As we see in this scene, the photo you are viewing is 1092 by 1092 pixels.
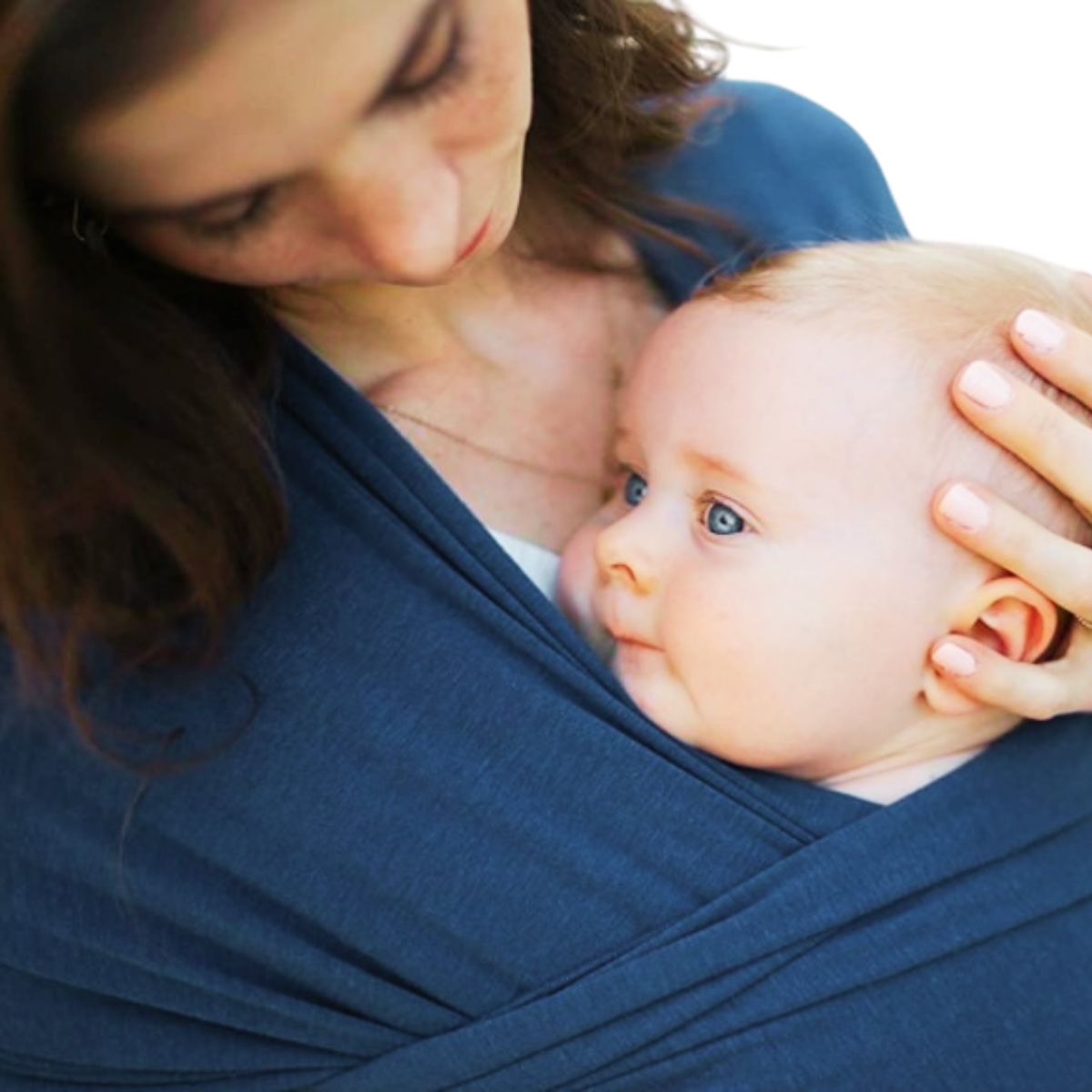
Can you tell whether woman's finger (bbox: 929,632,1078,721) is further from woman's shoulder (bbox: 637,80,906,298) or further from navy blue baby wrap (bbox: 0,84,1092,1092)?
woman's shoulder (bbox: 637,80,906,298)

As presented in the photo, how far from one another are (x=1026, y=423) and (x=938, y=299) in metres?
0.11

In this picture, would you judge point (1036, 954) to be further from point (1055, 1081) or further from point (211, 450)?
point (211, 450)

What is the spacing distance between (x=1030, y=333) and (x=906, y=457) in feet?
0.40

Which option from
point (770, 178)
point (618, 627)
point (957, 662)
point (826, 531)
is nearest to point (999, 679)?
point (957, 662)

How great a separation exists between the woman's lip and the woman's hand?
0.33 m

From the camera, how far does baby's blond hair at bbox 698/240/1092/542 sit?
121 cm

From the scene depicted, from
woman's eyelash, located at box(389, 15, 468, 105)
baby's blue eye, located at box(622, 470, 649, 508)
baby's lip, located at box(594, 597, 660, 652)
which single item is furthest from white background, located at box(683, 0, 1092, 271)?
woman's eyelash, located at box(389, 15, 468, 105)

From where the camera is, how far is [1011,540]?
1.16 meters

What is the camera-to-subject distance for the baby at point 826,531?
1180 millimetres

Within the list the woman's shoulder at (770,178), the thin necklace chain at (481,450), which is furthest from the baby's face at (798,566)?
the woman's shoulder at (770,178)

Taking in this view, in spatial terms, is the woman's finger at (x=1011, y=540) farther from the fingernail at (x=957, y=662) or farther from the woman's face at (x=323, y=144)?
the woman's face at (x=323, y=144)

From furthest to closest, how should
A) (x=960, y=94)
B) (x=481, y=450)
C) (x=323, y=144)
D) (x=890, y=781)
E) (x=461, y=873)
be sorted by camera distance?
(x=960, y=94) < (x=481, y=450) < (x=890, y=781) < (x=461, y=873) < (x=323, y=144)

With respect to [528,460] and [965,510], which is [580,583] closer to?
[528,460]

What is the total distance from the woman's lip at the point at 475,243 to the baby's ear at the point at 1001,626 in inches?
15.9
